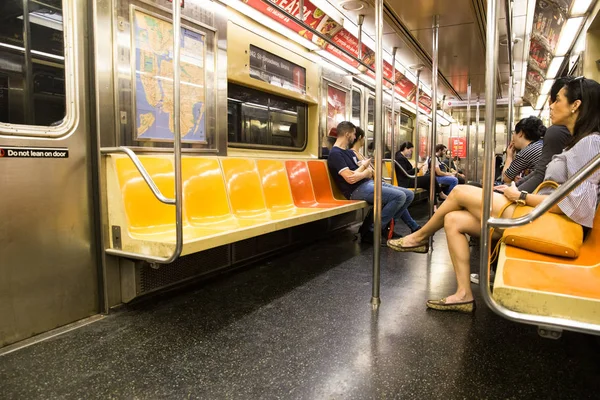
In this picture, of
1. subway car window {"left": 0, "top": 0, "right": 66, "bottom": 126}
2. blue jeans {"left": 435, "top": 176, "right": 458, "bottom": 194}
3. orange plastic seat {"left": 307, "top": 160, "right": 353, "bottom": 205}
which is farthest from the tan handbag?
blue jeans {"left": 435, "top": 176, "right": 458, "bottom": 194}

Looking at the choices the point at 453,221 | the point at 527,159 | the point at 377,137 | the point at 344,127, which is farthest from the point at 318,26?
the point at 453,221

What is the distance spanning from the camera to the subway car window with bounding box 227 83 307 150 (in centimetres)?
383

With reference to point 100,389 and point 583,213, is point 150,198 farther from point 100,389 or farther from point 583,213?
point 583,213

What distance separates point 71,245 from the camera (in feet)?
7.37

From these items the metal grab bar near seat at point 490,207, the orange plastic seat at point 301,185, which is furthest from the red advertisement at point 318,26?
the metal grab bar near seat at point 490,207

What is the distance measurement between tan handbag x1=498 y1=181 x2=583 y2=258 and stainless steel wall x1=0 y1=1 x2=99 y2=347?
2238 millimetres

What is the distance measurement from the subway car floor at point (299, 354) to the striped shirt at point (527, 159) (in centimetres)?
139

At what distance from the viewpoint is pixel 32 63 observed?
6.67ft

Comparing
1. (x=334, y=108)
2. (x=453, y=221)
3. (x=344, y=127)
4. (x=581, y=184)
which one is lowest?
(x=453, y=221)

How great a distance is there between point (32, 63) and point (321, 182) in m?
3.02

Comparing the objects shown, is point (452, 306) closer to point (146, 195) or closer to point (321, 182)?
point (146, 195)

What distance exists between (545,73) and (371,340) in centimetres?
854

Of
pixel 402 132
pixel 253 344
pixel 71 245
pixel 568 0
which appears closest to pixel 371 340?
pixel 253 344

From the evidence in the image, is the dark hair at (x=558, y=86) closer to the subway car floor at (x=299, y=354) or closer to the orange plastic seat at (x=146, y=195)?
the subway car floor at (x=299, y=354)
